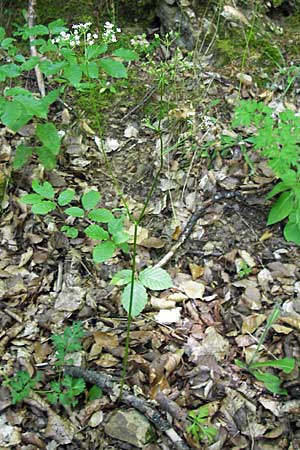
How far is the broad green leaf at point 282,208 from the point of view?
3109 mm

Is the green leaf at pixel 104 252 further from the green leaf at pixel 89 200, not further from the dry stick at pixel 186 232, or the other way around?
the dry stick at pixel 186 232

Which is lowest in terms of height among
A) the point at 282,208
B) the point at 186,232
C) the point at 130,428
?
the point at 130,428

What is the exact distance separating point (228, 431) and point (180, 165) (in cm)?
166

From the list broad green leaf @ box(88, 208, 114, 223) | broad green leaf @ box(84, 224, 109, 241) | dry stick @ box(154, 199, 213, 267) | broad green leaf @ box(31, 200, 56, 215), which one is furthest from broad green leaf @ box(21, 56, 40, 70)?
dry stick @ box(154, 199, 213, 267)

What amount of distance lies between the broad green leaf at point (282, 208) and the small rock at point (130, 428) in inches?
52.8

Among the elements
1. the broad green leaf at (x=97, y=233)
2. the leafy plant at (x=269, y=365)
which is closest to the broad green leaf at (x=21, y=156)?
the broad green leaf at (x=97, y=233)

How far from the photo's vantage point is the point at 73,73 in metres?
2.55

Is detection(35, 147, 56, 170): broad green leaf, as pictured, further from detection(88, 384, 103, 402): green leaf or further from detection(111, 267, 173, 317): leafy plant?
detection(88, 384, 103, 402): green leaf

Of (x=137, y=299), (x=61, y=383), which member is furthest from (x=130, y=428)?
(x=137, y=299)

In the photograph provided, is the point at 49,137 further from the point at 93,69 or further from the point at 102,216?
the point at 102,216

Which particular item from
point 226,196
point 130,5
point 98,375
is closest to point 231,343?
point 98,375

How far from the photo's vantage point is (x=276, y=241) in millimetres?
3166

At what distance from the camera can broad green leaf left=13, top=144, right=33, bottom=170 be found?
3094mm

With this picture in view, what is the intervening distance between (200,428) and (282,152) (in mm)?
1388
